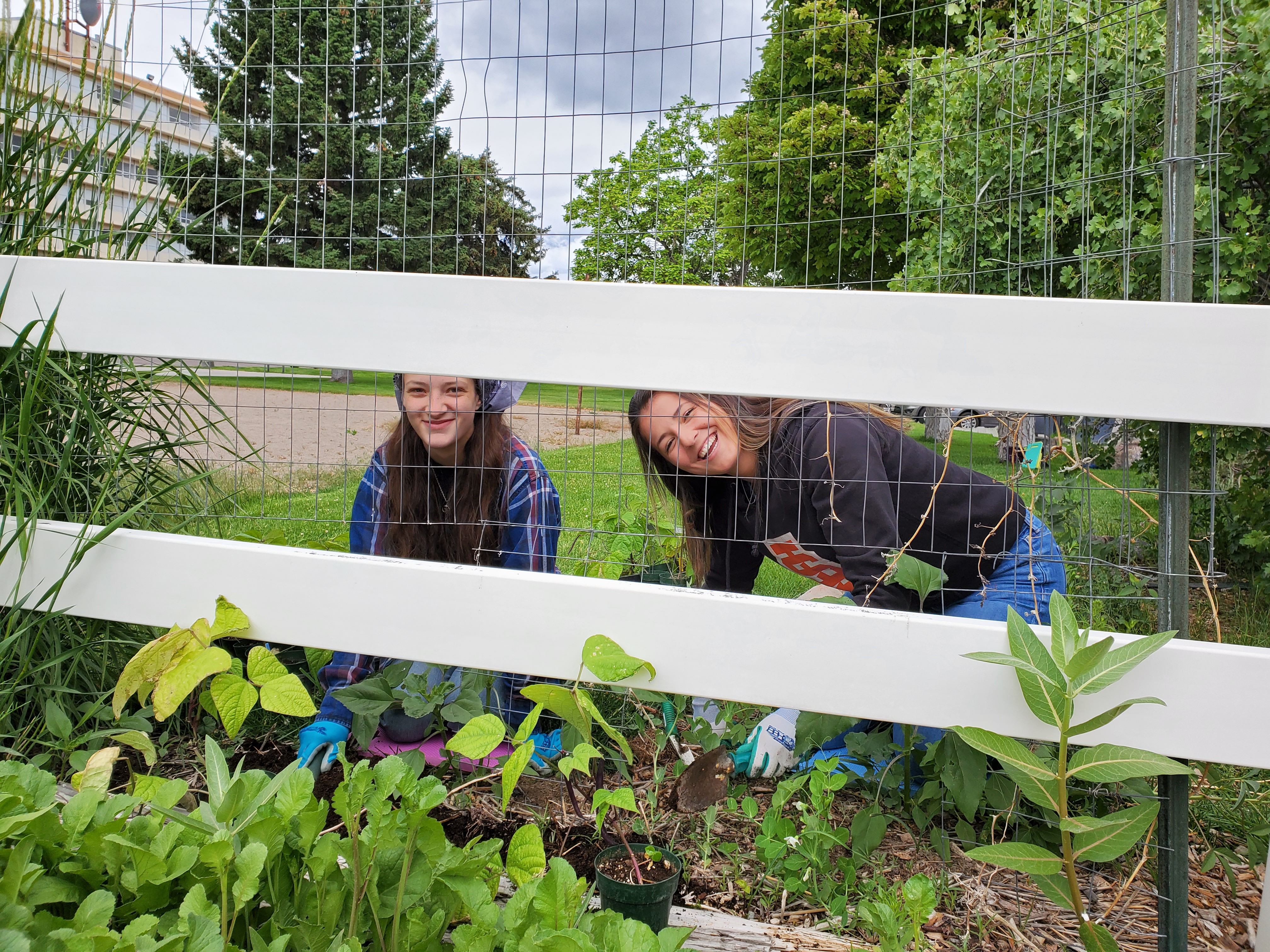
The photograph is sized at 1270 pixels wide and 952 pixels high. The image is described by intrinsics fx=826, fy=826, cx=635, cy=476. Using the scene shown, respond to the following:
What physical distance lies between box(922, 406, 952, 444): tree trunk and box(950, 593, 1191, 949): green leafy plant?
1.78 feet

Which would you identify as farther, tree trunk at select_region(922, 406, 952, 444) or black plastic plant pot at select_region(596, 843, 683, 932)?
tree trunk at select_region(922, 406, 952, 444)

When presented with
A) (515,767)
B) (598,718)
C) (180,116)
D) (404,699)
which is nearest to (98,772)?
(404,699)

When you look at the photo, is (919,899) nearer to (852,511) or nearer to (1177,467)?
(1177,467)

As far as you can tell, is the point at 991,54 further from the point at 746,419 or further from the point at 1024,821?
the point at 1024,821

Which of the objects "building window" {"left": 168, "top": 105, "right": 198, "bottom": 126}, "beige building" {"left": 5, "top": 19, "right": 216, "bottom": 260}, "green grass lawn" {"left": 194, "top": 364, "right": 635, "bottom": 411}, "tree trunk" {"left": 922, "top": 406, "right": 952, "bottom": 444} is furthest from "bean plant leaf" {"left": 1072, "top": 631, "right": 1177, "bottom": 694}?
"building window" {"left": 168, "top": 105, "right": 198, "bottom": 126}

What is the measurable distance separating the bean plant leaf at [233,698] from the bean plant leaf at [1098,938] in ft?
4.28

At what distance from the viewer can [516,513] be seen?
2.42 meters

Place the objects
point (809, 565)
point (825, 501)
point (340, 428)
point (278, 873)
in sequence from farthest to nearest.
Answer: point (340, 428)
point (809, 565)
point (825, 501)
point (278, 873)

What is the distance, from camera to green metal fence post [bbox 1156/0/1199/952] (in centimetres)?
126

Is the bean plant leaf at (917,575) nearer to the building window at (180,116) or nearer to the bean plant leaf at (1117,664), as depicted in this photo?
the bean plant leaf at (1117,664)

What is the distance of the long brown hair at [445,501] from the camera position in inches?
92.6

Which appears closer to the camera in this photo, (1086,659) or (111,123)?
(1086,659)

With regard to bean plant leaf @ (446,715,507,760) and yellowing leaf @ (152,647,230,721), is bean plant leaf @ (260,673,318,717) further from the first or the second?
bean plant leaf @ (446,715,507,760)

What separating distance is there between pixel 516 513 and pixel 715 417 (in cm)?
65
